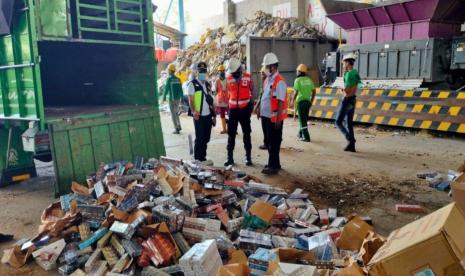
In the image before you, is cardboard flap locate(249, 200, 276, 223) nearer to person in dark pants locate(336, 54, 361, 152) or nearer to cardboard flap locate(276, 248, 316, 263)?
cardboard flap locate(276, 248, 316, 263)

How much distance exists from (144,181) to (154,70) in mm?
2315

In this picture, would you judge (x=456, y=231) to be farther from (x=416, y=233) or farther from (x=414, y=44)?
(x=414, y=44)

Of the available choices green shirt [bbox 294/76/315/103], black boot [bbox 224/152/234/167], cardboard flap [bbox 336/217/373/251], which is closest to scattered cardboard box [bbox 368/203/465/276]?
cardboard flap [bbox 336/217/373/251]

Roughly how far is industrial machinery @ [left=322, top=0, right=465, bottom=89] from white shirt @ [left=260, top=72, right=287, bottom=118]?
531cm

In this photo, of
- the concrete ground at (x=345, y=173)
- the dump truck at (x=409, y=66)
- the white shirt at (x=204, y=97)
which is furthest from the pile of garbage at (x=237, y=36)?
the white shirt at (x=204, y=97)

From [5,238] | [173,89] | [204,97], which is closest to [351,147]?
[204,97]

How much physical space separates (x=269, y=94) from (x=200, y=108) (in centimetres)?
110

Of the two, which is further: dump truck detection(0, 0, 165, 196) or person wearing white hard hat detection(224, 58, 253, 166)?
person wearing white hard hat detection(224, 58, 253, 166)

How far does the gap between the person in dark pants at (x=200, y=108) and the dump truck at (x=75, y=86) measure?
620mm

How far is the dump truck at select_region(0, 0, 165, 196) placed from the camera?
15.3ft

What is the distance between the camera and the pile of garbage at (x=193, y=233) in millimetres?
2791

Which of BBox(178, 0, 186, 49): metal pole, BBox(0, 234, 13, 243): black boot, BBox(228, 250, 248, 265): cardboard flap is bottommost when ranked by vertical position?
BBox(0, 234, 13, 243): black boot

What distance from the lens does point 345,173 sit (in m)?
5.83

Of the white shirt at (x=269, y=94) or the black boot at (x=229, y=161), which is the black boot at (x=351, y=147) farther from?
the black boot at (x=229, y=161)
